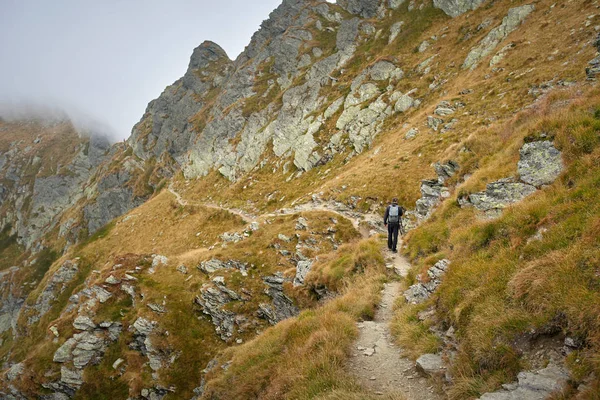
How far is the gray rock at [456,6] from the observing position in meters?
63.2

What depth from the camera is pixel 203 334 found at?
24297 mm

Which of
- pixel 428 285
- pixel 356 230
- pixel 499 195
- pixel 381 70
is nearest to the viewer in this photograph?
pixel 428 285

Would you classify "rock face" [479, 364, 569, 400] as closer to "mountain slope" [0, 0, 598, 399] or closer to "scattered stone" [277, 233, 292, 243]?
"mountain slope" [0, 0, 598, 399]

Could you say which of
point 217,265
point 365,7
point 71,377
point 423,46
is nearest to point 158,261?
point 217,265

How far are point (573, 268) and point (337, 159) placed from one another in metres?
48.6

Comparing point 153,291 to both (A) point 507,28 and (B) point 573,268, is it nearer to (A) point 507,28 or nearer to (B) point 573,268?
(B) point 573,268

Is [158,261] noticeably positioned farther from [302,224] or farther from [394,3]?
[394,3]

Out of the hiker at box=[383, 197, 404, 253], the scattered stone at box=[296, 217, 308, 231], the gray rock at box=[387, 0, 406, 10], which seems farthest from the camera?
the gray rock at box=[387, 0, 406, 10]

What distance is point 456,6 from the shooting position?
67312mm

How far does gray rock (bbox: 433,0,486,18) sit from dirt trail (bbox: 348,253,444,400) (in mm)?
78173

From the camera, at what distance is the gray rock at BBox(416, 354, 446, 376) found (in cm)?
650

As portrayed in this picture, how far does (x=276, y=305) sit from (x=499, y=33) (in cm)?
5454

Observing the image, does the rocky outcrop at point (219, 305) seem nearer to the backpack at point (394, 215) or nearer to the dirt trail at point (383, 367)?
the backpack at point (394, 215)

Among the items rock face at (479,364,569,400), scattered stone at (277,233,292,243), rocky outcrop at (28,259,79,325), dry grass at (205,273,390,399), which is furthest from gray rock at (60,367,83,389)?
rocky outcrop at (28,259,79,325)
